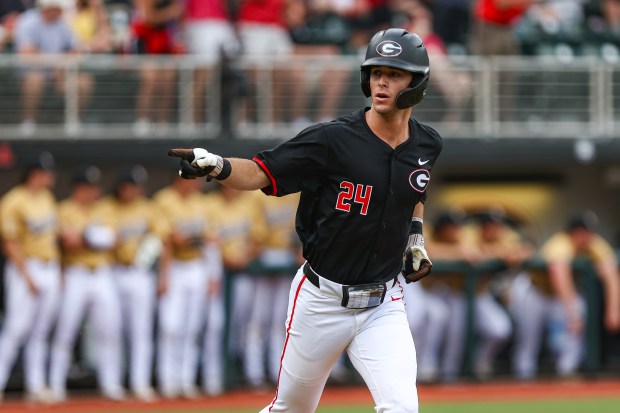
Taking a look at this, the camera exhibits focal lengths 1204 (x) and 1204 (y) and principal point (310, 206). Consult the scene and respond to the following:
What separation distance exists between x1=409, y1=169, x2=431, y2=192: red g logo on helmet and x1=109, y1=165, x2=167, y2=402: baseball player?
557 cm

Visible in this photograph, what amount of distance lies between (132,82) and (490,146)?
3.98 meters

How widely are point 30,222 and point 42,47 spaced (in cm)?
246

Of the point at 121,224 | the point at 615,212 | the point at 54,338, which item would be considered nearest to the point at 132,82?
the point at 121,224

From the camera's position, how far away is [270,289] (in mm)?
11547


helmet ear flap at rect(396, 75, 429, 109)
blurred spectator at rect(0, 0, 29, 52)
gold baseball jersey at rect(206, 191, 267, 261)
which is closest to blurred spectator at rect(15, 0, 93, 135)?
blurred spectator at rect(0, 0, 29, 52)

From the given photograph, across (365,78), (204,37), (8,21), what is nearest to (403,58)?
(365,78)

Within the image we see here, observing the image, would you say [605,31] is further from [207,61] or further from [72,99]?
[72,99]

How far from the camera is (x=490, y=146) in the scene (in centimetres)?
1330

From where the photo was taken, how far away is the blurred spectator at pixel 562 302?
12.0m

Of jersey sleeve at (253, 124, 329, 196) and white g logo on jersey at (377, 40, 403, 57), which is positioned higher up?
white g logo on jersey at (377, 40, 403, 57)

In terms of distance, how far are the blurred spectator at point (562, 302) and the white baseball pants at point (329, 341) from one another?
654cm

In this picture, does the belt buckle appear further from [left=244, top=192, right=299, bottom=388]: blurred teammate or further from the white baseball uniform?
[left=244, top=192, right=299, bottom=388]: blurred teammate

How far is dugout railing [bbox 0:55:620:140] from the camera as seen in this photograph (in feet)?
40.3

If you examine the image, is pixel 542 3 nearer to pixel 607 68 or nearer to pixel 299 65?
pixel 607 68
